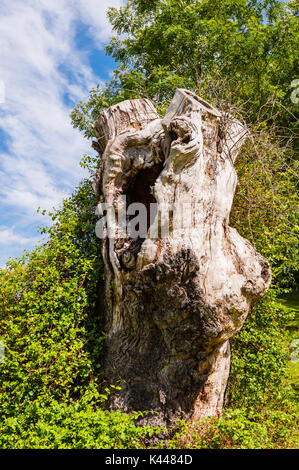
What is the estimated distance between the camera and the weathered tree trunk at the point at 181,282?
357cm

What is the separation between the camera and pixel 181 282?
3568mm

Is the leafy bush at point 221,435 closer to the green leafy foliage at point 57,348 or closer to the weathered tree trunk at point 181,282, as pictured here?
the weathered tree trunk at point 181,282

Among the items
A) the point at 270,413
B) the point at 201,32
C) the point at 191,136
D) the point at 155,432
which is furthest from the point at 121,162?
the point at 201,32

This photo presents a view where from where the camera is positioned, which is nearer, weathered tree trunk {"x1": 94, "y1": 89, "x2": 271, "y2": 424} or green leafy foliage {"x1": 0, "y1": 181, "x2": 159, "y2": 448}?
green leafy foliage {"x1": 0, "y1": 181, "x2": 159, "y2": 448}

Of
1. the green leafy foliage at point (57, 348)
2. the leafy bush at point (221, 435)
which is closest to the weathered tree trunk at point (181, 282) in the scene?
the leafy bush at point (221, 435)

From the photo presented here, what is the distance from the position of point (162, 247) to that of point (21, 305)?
7.45 ft

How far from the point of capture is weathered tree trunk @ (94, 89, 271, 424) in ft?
11.7

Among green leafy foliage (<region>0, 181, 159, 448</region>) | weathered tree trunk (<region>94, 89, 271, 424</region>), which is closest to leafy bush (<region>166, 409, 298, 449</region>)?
weathered tree trunk (<region>94, 89, 271, 424</region>)

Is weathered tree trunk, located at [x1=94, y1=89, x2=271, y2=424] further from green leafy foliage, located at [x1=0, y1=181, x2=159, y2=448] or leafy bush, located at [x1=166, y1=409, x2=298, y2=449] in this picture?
green leafy foliage, located at [x1=0, y1=181, x2=159, y2=448]

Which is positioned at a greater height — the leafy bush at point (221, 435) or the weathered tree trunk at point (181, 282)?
the weathered tree trunk at point (181, 282)

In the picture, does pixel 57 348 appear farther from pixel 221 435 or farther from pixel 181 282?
pixel 221 435

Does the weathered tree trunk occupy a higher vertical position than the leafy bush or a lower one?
higher
